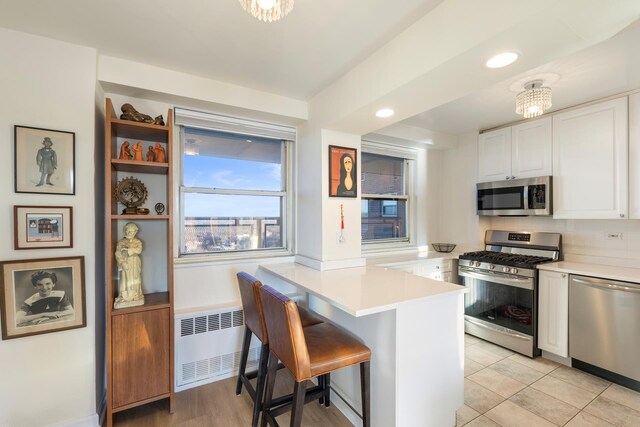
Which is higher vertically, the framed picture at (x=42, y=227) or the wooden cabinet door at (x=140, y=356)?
the framed picture at (x=42, y=227)

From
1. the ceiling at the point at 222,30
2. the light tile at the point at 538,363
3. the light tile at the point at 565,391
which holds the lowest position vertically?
the light tile at the point at 538,363

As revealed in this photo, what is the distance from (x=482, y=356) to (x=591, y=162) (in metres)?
2.04

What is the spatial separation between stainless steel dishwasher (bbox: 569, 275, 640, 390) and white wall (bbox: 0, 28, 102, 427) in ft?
12.0

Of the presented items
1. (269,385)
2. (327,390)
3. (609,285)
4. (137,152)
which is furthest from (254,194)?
(609,285)

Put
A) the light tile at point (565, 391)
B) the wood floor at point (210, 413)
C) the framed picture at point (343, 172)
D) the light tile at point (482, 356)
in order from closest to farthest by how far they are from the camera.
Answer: the wood floor at point (210, 413)
the light tile at point (565, 391)
the framed picture at point (343, 172)
the light tile at point (482, 356)

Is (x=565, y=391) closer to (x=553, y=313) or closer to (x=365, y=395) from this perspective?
(x=553, y=313)

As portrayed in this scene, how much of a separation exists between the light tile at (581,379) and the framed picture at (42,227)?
3794 millimetres

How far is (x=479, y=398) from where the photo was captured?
6.94 ft

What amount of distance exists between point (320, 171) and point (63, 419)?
91.4 inches

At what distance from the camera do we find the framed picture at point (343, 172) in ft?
8.17

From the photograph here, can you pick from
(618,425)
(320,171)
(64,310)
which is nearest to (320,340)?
(320,171)

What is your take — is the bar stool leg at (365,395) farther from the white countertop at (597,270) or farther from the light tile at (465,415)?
the white countertop at (597,270)

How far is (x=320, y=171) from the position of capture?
8.02 feet

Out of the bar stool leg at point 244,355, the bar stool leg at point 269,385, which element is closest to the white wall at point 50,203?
the bar stool leg at point 244,355
